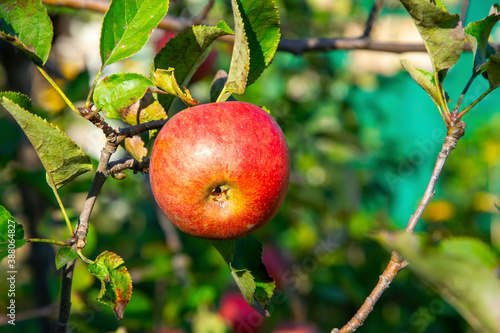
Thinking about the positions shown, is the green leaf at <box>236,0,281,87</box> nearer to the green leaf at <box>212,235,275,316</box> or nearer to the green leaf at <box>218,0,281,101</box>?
the green leaf at <box>218,0,281,101</box>

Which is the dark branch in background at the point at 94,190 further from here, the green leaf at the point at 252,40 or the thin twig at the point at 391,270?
the thin twig at the point at 391,270

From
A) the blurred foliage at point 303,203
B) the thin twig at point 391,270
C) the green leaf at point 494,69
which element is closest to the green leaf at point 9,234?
the thin twig at point 391,270

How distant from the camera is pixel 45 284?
1.54 meters

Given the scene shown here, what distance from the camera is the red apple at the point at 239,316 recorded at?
6.08 feet

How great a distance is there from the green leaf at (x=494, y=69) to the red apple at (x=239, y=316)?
4.79ft

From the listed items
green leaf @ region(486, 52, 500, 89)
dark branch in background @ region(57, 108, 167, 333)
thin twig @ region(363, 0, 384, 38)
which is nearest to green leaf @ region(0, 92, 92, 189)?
dark branch in background @ region(57, 108, 167, 333)

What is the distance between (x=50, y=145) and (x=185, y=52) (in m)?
0.24

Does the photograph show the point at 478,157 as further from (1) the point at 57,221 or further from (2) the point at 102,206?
(1) the point at 57,221

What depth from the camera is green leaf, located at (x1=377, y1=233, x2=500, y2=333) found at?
40 centimetres

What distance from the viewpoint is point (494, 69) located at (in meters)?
0.62

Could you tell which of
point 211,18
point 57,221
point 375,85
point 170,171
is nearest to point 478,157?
point 375,85

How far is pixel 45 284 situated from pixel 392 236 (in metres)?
1.43

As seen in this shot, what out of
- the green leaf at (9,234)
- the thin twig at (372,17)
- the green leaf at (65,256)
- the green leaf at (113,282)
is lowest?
the green leaf at (113,282)

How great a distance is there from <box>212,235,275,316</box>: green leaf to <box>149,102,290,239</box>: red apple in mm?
58
